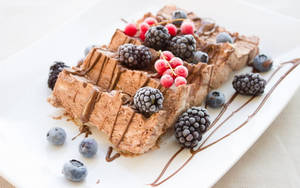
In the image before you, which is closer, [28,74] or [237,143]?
[237,143]

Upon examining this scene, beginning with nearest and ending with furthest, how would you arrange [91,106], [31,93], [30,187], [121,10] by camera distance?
[30,187]
[91,106]
[31,93]
[121,10]

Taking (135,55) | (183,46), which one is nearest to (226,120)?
(183,46)

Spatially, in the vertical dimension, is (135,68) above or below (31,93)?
above

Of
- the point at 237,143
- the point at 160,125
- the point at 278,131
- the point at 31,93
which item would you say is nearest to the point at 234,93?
the point at 278,131

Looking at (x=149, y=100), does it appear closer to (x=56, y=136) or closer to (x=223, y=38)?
(x=56, y=136)

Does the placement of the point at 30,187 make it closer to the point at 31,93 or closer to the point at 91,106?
the point at 91,106

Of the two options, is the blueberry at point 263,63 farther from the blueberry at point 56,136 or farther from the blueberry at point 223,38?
the blueberry at point 56,136
